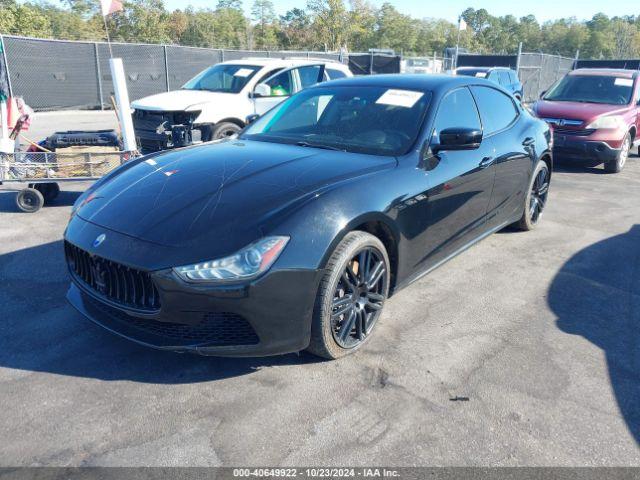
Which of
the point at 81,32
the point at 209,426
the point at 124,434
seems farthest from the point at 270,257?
the point at 81,32

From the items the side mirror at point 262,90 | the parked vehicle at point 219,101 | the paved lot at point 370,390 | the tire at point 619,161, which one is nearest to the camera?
the paved lot at point 370,390

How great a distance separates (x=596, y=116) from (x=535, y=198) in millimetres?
4294

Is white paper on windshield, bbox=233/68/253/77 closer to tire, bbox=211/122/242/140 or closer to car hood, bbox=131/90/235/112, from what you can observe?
car hood, bbox=131/90/235/112

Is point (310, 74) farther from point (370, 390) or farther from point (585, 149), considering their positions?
point (370, 390)

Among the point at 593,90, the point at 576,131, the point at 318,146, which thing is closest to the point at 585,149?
the point at 576,131

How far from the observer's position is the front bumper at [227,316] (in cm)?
259

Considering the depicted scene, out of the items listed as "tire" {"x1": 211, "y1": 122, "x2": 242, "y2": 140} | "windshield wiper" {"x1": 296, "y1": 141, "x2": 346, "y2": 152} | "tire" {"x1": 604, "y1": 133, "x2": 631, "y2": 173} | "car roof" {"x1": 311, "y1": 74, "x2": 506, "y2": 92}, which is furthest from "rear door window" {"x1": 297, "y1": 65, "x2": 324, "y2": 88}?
"windshield wiper" {"x1": 296, "y1": 141, "x2": 346, "y2": 152}

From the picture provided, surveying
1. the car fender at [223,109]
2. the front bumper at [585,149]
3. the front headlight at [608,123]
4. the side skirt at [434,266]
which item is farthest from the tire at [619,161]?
the car fender at [223,109]

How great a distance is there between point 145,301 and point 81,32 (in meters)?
54.6

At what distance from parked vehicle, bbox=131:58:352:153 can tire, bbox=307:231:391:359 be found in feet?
16.5

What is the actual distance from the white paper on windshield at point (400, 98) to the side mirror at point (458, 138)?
0.41 metres

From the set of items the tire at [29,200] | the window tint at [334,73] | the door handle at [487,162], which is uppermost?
the window tint at [334,73]

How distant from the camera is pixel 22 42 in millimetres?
15562

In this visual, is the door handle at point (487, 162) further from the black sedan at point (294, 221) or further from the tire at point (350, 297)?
the tire at point (350, 297)
